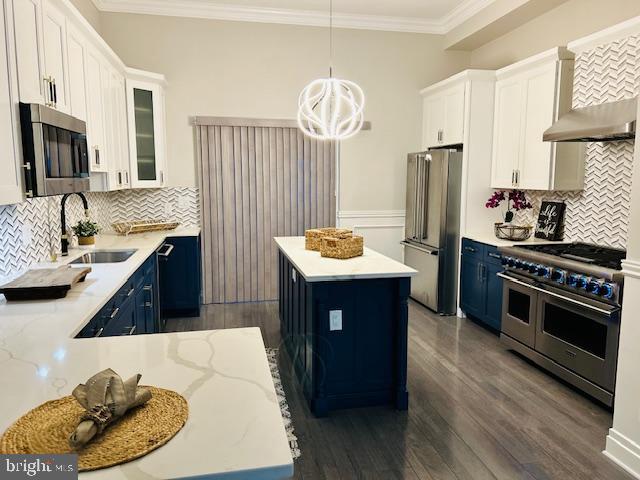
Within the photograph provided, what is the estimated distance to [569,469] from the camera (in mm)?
2426

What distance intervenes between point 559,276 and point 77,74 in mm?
3555

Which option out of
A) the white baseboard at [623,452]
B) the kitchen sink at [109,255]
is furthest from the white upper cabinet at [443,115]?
the kitchen sink at [109,255]

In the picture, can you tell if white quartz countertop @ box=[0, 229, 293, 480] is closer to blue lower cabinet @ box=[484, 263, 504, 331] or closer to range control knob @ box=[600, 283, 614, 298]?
range control knob @ box=[600, 283, 614, 298]

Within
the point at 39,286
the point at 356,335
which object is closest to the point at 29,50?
the point at 39,286

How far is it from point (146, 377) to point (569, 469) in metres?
2.17

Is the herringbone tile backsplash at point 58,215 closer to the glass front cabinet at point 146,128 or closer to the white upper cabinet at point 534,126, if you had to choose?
the glass front cabinet at point 146,128

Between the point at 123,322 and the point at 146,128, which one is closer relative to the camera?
the point at 123,322

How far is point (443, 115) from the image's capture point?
5359 millimetres

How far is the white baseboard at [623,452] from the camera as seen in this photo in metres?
2.37

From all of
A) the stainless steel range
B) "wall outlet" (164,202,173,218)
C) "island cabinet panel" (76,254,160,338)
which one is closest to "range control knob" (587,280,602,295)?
the stainless steel range

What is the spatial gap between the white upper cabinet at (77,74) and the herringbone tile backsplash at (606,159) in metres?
3.83

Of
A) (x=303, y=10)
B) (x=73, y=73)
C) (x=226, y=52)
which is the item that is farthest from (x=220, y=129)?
(x=73, y=73)

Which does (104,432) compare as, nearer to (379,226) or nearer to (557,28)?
(557,28)

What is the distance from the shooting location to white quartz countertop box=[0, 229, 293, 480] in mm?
987
